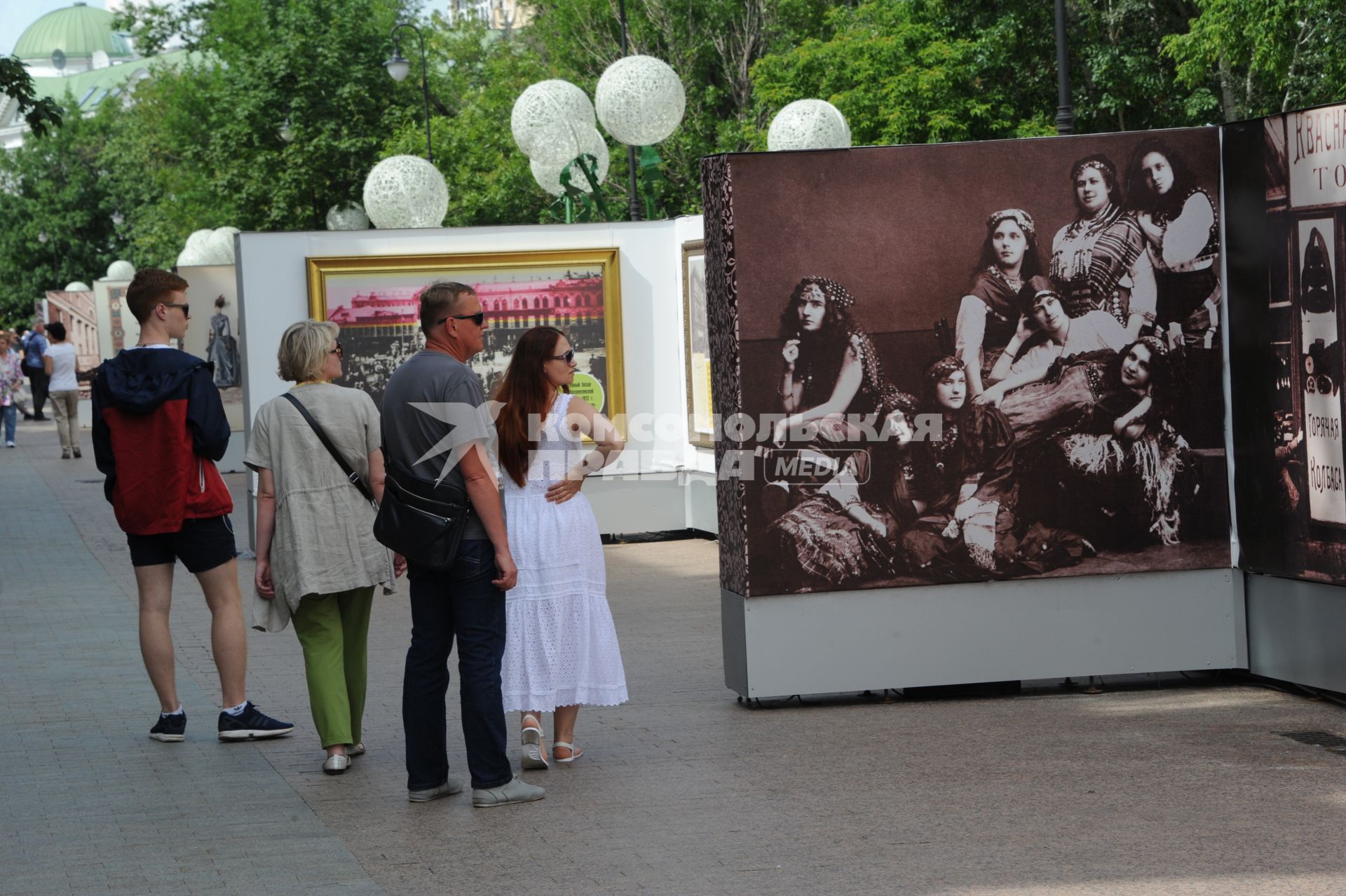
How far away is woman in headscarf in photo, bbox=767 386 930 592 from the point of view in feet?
26.0

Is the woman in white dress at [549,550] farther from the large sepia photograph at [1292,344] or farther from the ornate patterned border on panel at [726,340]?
the large sepia photograph at [1292,344]

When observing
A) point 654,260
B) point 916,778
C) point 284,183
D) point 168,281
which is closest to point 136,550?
point 168,281

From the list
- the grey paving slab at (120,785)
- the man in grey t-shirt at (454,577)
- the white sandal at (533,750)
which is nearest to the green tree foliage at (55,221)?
the grey paving slab at (120,785)

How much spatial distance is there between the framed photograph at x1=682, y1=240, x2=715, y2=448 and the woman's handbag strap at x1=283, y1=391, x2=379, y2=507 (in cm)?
731

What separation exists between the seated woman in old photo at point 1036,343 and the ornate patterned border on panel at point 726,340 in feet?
3.79

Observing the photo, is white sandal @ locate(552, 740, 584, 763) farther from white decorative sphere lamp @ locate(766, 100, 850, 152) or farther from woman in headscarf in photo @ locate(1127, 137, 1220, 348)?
white decorative sphere lamp @ locate(766, 100, 850, 152)

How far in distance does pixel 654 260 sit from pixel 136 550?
328 inches

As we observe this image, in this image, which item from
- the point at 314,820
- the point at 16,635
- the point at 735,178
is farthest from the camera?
the point at 16,635

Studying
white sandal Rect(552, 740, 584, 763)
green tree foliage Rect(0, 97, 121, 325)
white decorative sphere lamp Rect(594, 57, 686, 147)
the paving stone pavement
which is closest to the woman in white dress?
white sandal Rect(552, 740, 584, 763)

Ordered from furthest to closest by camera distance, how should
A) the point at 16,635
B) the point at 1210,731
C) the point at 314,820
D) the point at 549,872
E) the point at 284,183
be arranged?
the point at 284,183, the point at 16,635, the point at 1210,731, the point at 314,820, the point at 549,872

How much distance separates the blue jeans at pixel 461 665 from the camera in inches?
248

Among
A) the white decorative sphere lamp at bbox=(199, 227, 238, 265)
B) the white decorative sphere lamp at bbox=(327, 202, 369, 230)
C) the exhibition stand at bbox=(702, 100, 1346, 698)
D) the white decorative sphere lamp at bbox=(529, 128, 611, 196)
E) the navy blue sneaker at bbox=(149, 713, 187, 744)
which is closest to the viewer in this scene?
the navy blue sneaker at bbox=(149, 713, 187, 744)

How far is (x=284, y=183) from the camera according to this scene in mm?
47031

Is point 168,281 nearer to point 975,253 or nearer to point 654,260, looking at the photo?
point 975,253
